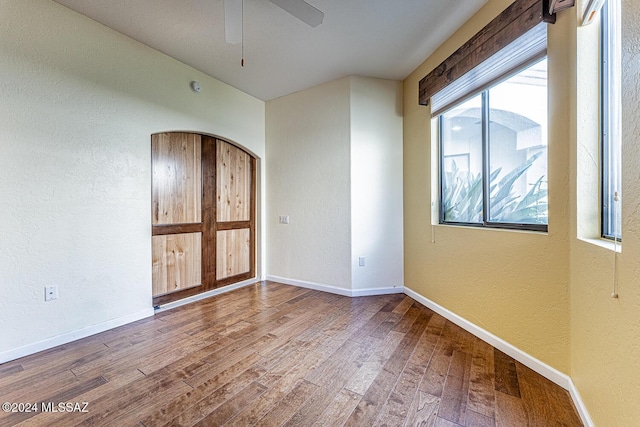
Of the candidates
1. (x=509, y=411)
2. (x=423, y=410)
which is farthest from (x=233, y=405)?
(x=509, y=411)

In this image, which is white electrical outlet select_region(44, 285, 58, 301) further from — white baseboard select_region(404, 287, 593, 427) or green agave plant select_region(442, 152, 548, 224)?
green agave plant select_region(442, 152, 548, 224)

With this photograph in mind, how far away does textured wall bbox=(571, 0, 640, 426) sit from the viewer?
957mm

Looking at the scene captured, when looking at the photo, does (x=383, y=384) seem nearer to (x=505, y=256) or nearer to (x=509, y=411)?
(x=509, y=411)

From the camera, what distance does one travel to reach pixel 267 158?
4133 millimetres

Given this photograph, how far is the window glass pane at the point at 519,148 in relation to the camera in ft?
6.12

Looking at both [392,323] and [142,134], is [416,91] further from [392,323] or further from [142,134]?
[142,134]

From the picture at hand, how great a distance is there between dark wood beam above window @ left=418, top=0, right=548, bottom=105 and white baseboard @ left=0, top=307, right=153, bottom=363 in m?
3.70

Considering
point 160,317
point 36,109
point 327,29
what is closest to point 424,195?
point 327,29

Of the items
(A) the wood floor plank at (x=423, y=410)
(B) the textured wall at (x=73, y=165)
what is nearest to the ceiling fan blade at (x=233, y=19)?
(B) the textured wall at (x=73, y=165)

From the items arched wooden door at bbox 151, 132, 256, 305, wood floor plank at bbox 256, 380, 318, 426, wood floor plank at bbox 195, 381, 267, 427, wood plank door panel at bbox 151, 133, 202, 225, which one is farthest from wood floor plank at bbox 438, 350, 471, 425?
wood plank door panel at bbox 151, 133, 202, 225

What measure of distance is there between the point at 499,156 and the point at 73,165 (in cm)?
348

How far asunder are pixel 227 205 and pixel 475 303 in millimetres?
3069

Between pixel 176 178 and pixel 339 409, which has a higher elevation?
pixel 176 178

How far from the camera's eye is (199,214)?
3.37 m
